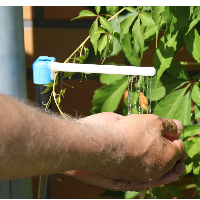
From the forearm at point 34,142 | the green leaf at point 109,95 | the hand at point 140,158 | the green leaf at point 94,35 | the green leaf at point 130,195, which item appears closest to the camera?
the forearm at point 34,142

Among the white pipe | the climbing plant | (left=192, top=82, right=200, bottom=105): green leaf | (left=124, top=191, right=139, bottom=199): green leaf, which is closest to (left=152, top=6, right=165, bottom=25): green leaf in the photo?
the climbing plant

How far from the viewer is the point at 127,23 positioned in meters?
0.64

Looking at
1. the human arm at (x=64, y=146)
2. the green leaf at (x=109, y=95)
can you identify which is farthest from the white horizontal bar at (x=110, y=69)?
the green leaf at (x=109, y=95)

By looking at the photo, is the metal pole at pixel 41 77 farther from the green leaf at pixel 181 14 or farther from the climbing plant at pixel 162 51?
the green leaf at pixel 181 14

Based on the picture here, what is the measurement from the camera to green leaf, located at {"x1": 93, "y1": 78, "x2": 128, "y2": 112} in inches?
31.9

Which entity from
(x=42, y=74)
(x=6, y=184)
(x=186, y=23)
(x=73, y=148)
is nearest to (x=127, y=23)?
(x=186, y=23)

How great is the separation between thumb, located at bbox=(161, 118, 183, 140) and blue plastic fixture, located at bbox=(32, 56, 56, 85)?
0.30 m

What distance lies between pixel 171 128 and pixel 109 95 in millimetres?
260

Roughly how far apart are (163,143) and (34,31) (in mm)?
636

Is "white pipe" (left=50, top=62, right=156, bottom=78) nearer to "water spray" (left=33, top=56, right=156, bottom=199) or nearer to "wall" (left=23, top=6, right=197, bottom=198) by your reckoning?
"water spray" (left=33, top=56, right=156, bottom=199)

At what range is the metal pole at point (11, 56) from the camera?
63cm

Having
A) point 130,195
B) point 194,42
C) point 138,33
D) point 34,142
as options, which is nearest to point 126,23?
point 138,33

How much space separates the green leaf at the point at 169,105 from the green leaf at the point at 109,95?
0.13m

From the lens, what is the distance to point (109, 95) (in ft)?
2.69
